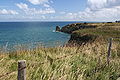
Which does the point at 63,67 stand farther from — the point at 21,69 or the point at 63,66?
the point at 21,69

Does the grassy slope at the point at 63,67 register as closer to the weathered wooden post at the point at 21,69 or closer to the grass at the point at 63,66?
the grass at the point at 63,66

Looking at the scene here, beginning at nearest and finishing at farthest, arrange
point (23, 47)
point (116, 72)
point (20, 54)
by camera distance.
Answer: point (116, 72) < point (20, 54) < point (23, 47)

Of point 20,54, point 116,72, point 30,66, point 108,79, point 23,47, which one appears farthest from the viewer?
point 23,47

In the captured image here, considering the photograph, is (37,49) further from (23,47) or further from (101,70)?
(101,70)

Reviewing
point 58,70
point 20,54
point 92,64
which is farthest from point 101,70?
point 20,54

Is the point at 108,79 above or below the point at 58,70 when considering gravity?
below

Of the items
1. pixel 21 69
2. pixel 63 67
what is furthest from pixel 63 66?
pixel 21 69

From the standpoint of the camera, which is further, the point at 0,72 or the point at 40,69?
the point at 40,69

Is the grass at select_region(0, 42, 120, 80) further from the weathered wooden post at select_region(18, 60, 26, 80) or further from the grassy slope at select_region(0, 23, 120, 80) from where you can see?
the weathered wooden post at select_region(18, 60, 26, 80)

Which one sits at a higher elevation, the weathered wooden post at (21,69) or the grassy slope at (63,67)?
the weathered wooden post at (21,69)

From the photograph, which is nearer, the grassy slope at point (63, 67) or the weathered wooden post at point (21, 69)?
the weathered wooden post at point (21, 69)

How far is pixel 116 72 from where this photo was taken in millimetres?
7926

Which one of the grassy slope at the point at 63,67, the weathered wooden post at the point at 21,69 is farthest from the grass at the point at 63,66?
the weathered wooden post at the point at 21,69

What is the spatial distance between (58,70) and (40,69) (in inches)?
21.2
